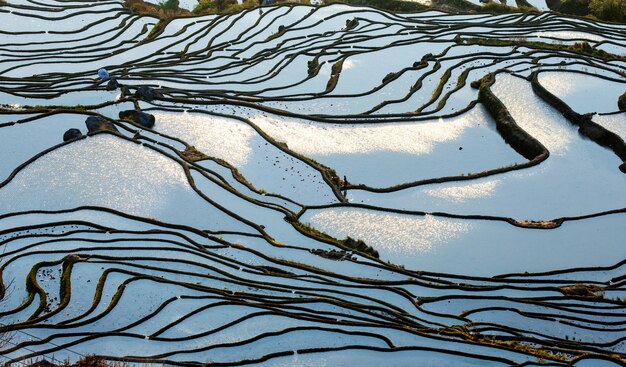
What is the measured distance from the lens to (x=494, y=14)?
45125 millimetres

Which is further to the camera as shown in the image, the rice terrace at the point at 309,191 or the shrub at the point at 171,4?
the shrub at the point at 171,4

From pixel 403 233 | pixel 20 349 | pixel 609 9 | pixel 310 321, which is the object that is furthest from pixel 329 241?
pixel 609 9

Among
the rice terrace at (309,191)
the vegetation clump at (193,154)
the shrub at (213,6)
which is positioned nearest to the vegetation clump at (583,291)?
the rice terrace at (309,191)

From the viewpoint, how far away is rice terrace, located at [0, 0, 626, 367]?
1708 centimetres

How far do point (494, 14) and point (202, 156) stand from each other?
2564 cm

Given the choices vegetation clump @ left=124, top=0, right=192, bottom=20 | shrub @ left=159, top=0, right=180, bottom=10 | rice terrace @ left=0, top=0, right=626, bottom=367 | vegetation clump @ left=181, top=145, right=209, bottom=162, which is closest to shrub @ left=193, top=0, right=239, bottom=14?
vegetation clump @ left=124, top=0, right=192, bottom=20

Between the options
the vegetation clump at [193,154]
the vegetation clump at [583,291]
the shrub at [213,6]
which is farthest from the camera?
the shrub at [213,6]

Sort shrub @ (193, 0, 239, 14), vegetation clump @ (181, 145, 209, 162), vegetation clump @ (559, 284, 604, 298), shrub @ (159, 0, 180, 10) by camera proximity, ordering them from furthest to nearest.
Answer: shrub @ (159, 0, 180, 10) → shrub @ (193, 0, 239, 14) → vegetation clump @ (181, 145, 209, 162) → vegetation clump @ (559, 284, 604, 298)

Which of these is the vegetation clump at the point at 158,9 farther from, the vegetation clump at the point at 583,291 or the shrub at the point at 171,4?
the vegetation clump at the point at 583,291

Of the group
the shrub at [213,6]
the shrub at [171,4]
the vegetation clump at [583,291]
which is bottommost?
the vegetation clump at [583,291]

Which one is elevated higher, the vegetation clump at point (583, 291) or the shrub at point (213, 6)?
the shrub at point (213, 6)

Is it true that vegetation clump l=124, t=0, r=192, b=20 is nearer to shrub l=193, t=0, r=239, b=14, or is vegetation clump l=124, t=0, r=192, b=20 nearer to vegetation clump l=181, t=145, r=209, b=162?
shrub l=193, t=0, r=239, b=14

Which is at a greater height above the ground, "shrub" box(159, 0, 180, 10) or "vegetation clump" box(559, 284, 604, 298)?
"shrub" box(159, 0, 180, 10)

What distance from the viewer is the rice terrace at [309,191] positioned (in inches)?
672
